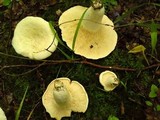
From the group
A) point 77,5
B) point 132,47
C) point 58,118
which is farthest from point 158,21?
point 58,118

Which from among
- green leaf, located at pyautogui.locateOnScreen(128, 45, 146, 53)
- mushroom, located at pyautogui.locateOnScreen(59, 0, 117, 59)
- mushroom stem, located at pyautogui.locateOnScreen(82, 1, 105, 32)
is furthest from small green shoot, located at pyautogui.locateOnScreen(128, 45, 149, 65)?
mushroom stem, located at pyautogui.locateOnScreen(82, 1, 105, 32)

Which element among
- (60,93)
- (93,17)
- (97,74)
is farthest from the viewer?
(97,74)

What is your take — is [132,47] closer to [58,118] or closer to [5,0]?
[58,118]

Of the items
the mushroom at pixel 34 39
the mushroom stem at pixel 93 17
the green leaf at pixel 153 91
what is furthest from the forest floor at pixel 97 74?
the mushroom stem at pixel 93 17

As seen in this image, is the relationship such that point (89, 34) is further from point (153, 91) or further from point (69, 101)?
point (153, 91)

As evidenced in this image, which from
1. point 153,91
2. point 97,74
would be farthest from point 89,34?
point 153,91

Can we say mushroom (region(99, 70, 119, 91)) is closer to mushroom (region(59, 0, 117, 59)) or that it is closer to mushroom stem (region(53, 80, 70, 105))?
mushroom (region(59, 0, 117, 59))

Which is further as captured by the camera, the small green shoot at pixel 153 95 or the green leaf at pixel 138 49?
the green leaf at pixel 138 49

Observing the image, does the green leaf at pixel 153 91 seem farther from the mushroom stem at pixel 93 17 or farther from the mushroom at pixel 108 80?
the mushroom stem at pixel 93 17
